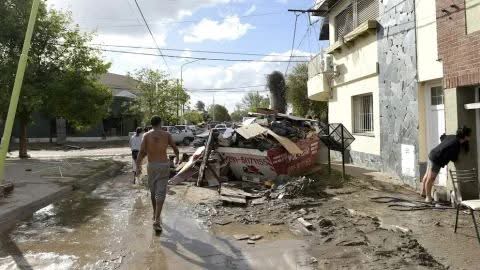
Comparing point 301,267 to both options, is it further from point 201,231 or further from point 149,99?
point 149,99

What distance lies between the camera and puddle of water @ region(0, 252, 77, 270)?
621 centimetres

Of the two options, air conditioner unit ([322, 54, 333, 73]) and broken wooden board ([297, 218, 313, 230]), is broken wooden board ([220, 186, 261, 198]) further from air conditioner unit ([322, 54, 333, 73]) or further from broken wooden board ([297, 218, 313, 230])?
air conditioner unit ([322, 54, 333, 73])

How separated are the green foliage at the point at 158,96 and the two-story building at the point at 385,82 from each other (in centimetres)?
3403

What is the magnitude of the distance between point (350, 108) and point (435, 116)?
6160 millimetres

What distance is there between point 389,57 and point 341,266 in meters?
8.54

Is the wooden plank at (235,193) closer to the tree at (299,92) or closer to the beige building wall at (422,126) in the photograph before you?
the beige building wall at (422,126)

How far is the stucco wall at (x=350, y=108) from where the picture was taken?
14565 millimetres

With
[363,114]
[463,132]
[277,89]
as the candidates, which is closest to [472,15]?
[463,132]

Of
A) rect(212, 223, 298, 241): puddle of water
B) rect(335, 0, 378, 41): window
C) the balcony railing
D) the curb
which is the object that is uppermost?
rect(335, 0, 378, 41): window

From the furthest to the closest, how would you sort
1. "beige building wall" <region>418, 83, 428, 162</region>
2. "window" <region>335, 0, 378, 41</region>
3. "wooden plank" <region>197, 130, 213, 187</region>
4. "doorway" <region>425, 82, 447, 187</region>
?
"window" <region>335, 0, 378, 41</region> < "wooden plank" <region>197, 130, 213, 187</region> < "beige building wall" <region>418, 83, 428, 162</region> < "doorway" <region>425, 82, 447, 187</region>

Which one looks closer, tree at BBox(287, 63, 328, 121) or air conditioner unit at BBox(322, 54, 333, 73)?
air conditioner unit at BBox(322, 54, 333, 73)

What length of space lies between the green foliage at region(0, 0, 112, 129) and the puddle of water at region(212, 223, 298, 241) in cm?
1563

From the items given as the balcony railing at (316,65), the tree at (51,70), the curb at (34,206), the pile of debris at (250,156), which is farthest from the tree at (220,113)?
the pile of debris at (250,156)

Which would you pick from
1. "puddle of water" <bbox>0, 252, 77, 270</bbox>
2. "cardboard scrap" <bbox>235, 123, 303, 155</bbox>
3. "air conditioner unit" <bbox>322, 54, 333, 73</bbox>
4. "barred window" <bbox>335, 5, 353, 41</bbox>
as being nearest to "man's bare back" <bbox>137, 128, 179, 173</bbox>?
"puddle of water" <bbox>0, 252, 77, 270</bbox>
